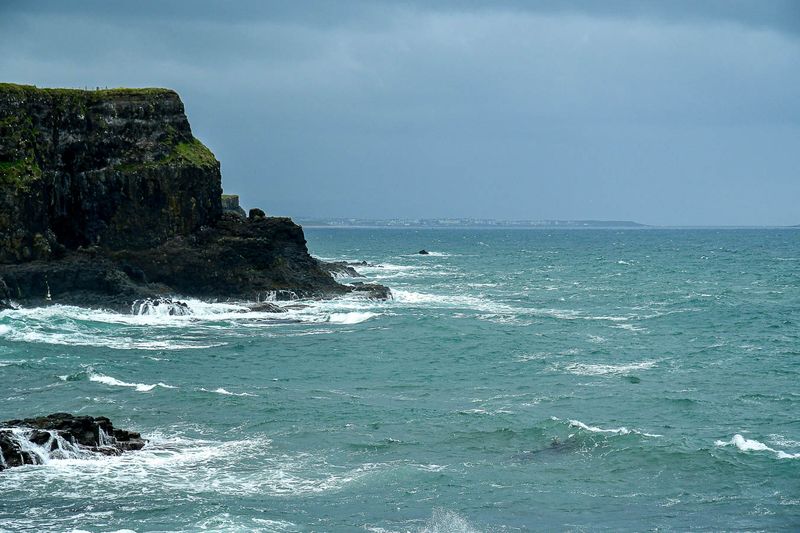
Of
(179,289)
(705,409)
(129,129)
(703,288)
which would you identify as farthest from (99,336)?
(703,288)

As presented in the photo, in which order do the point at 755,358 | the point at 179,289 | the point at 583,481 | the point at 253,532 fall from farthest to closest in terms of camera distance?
the point at 179,289 < the point at 755,358 < the point at 583,481 < the point at 253,532

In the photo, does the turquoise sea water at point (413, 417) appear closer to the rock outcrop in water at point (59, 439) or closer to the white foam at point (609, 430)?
the white foam at point (609, 430)

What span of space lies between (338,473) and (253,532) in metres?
5.19

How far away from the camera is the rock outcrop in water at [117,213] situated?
5578 cm

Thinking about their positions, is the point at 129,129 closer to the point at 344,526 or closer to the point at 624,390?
the point at 624,390

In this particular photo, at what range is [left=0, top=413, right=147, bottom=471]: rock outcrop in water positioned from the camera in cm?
2683

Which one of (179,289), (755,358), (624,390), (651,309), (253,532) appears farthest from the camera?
(651,309)

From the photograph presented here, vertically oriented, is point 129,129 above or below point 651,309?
above

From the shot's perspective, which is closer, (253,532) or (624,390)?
(253,532)

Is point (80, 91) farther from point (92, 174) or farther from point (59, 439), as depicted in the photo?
point (59, 439)

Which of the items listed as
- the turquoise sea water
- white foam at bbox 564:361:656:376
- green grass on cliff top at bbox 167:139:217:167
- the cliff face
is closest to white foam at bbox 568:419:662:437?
the turquoise sea water

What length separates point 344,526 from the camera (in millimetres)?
22641

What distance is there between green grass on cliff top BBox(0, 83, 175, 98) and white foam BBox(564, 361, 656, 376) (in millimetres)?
34878

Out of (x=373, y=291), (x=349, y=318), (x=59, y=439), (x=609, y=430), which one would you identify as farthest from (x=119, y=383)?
(x=373, y=291)
